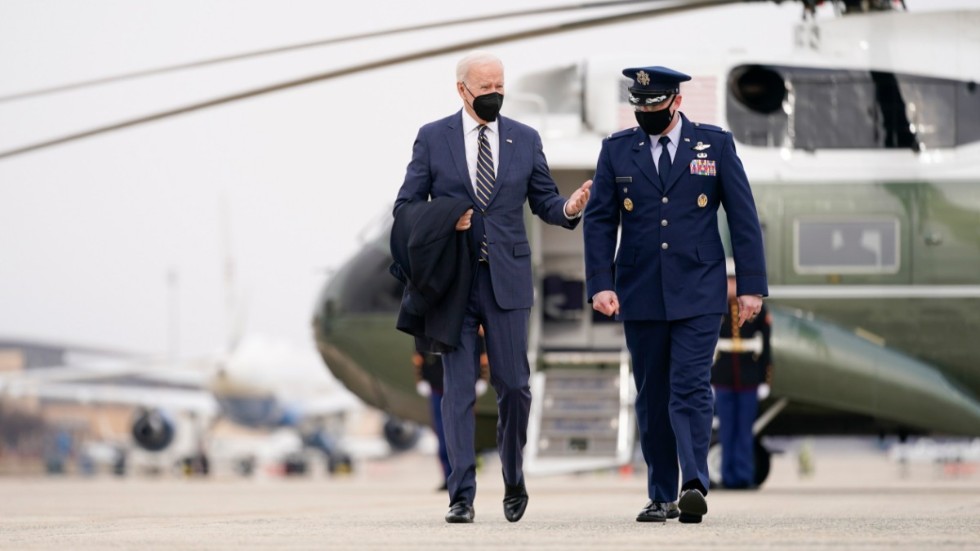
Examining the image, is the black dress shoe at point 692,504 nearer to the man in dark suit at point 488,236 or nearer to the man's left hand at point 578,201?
the man in dark suit at point 488,236

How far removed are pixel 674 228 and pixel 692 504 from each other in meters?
1.10

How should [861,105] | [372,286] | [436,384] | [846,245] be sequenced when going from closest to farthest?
[436,384] < [861,105] < [846,245] < [372,286]

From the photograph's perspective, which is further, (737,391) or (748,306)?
(737,391)

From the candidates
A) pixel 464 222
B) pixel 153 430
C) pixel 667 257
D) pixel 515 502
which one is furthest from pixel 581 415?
pixel 153 430

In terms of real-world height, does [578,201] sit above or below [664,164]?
below

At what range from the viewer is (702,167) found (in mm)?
7082

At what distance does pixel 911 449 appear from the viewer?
67500 millimetres

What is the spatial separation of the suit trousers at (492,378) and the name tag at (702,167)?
879 mm

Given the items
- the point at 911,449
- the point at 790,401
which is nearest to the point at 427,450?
the point at 911,449

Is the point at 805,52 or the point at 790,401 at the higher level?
the point at 805,52

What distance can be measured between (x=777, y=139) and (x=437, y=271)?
6.42 metres

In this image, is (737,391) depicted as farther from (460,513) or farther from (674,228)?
(460,513)

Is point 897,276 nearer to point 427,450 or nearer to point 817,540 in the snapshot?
point 817,540

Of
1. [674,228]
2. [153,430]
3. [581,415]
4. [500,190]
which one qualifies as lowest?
[153,430]
